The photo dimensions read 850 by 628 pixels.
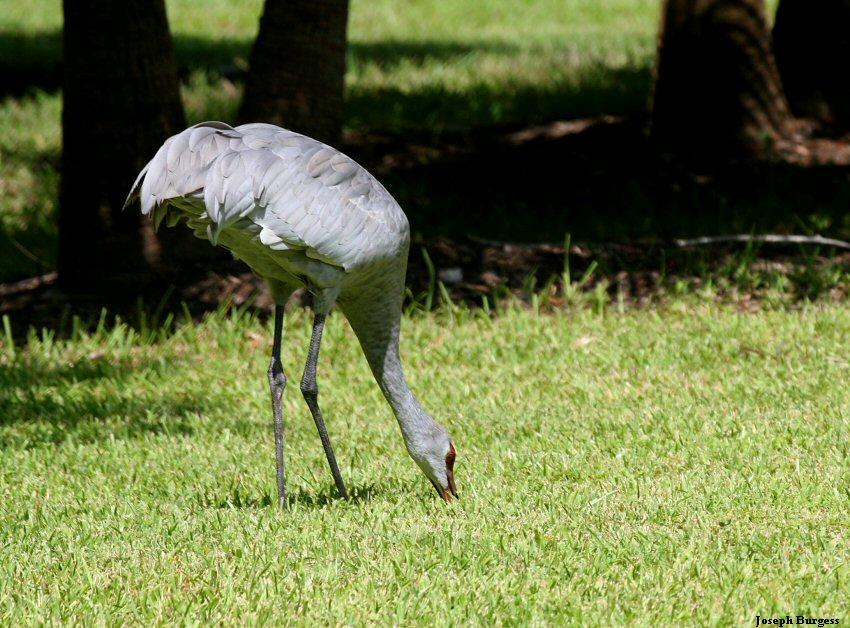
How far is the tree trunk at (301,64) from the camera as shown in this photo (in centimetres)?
820

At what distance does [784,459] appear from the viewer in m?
4.93

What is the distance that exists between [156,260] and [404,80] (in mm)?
6428

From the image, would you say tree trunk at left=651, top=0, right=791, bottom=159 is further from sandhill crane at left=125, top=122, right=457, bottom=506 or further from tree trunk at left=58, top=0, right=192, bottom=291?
sandhill crane at left=125, top=122, right=457, bottom=506

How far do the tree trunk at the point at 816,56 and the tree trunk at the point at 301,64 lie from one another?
→ 418 cm

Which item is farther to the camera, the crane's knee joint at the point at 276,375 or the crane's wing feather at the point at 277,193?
the crane's knee joint at the point at 276,375

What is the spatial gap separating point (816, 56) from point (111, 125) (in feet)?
20.0

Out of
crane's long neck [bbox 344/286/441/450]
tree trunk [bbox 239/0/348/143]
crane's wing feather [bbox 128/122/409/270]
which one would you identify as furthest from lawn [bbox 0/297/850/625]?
tree trunk [bbox 239/0/348/143]

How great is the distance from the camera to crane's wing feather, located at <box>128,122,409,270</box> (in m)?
4.40

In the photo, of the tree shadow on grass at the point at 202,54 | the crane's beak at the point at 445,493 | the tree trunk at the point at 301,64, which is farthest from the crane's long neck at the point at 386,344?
the tree shadow on grass at the point at 202,54

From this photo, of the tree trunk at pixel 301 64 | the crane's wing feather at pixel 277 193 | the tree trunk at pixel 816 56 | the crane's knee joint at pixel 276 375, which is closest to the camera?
the crane's wing feather at pixel 277 193

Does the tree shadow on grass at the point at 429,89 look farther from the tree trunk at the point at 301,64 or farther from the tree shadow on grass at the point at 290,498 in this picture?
the tree shadow on grass at the point at 290,498

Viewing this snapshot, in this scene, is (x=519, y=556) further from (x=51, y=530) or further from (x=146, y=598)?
(x=51, y=530)

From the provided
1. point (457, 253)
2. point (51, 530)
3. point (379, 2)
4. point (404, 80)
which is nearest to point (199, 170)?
point (51, 530)

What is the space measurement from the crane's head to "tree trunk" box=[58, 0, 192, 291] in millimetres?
3592
